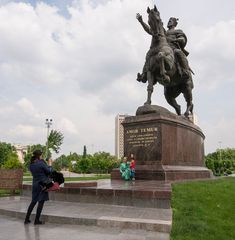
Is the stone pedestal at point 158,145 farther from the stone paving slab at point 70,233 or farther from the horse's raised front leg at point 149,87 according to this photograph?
the stone paving slab at point 70,233

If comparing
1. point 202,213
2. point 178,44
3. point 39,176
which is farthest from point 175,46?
point 39,176

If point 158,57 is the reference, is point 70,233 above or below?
below

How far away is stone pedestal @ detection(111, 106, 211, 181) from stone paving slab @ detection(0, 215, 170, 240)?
5351 millimetres

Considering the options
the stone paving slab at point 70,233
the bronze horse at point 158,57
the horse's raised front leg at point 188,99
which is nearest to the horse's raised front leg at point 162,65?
the bronze horse at point 158,57

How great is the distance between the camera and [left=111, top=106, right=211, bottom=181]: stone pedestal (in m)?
11.5

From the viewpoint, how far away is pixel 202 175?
13.7 meters

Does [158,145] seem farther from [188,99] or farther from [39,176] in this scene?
[39,176]

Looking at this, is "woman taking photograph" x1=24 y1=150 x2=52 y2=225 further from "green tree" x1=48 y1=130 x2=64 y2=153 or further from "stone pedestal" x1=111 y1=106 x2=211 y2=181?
"green tree" x1=48 y1=130 x2=64 y2=153

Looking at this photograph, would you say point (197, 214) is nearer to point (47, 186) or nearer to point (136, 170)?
point (47, 186)

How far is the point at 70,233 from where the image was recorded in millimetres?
5703

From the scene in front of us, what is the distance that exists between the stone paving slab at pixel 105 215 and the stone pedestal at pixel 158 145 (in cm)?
398

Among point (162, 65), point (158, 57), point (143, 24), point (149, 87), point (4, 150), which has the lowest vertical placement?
point (149, 87)

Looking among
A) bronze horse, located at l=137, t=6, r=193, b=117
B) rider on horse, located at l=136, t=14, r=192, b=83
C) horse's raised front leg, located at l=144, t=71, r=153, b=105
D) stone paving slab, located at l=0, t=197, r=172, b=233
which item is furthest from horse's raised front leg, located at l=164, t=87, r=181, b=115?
stone paving slab, located at l=0, t=197, r=172, b=233

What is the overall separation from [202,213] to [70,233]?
2.65 meters
